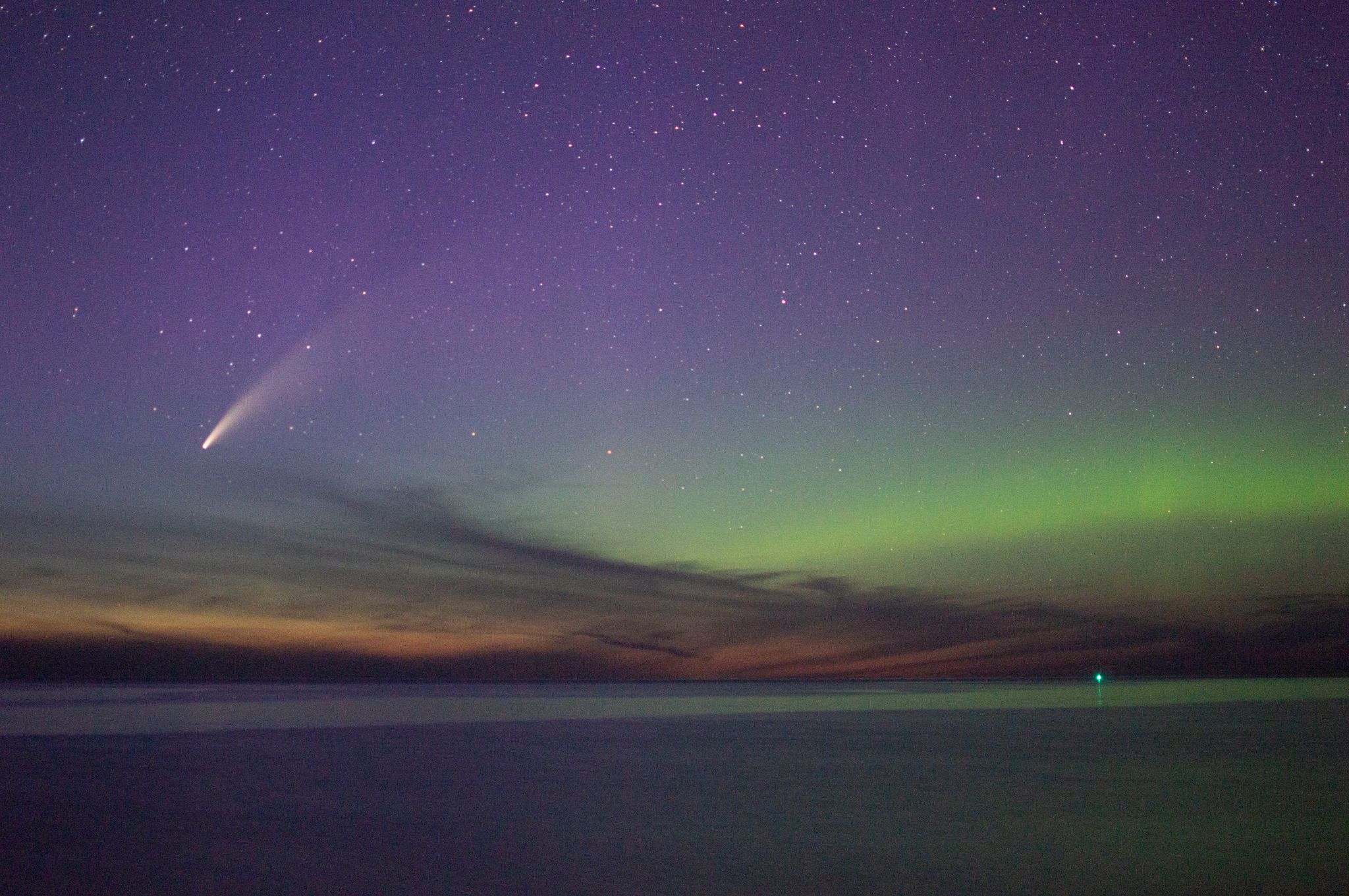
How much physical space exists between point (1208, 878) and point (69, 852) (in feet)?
29.0

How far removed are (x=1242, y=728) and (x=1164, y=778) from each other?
10555 mm

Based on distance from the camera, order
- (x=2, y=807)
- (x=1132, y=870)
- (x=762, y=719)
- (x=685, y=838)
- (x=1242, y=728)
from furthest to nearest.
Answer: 1. (x=762, y=719)
2. (x=1242, y=728)
3. (x=2, y=807)
4. (x=685, y=838)
5. (x=1132, y=870)

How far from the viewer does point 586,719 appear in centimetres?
2778

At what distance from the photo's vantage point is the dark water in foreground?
8109 mm

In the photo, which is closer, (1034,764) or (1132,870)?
(1132,870)

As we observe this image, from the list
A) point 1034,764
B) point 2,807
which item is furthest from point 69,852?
point 1034,764

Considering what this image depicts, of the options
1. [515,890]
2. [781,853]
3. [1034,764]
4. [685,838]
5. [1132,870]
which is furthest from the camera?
[1034,764]

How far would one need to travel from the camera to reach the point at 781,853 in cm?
894

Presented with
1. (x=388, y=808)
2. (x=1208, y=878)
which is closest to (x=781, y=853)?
(x=1208, y=878)

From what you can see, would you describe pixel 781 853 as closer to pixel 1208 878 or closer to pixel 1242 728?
pixel 1208 878

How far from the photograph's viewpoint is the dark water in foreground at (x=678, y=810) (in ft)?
26.6

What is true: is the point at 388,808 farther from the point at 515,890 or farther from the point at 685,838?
the point at 515,890

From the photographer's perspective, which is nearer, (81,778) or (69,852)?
(69,852)

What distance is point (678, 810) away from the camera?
37.1 ft
